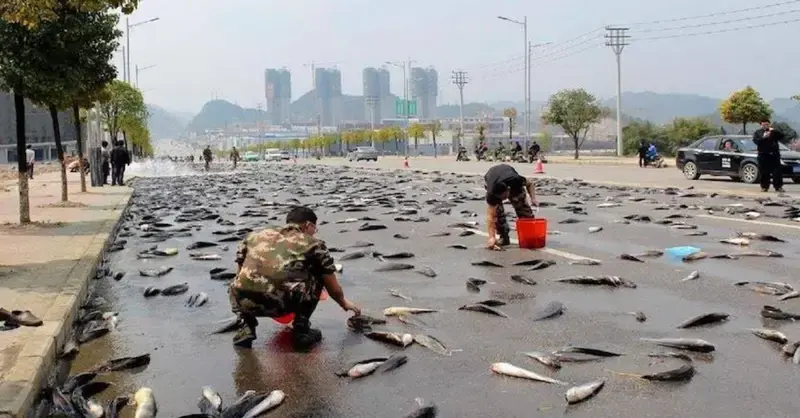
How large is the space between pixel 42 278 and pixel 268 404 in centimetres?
562

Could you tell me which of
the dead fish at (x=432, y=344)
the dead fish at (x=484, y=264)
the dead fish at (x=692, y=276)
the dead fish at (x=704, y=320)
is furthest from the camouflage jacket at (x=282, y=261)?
the dead fish at (x=692, y=276)

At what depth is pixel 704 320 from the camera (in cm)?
744

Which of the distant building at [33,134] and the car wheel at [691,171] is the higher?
the distant building at [33,134]

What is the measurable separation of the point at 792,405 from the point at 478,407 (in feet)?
6.10

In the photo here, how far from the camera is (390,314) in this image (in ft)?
26.9

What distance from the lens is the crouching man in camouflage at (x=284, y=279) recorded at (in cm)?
711

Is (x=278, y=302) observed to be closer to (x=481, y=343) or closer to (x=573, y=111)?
(x=481, y=343)

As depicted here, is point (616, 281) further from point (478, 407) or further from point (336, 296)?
point (478, 407)

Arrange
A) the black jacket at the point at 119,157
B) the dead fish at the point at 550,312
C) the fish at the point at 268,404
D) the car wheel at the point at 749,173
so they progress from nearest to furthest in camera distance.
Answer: the fish at the point at 268,404 → the dead fish at the point at 550,312 → the car wheel at the point at 749,173 → the black jacket at the point at 119,157

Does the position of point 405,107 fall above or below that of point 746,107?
above

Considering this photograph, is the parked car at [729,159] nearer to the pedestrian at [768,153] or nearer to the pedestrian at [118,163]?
the pedestrian at [768,153]

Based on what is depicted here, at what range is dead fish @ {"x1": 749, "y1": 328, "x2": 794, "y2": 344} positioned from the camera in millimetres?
6730

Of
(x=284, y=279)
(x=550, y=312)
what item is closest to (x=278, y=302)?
(x=284, y=279)

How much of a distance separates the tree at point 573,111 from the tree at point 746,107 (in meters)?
17.8
